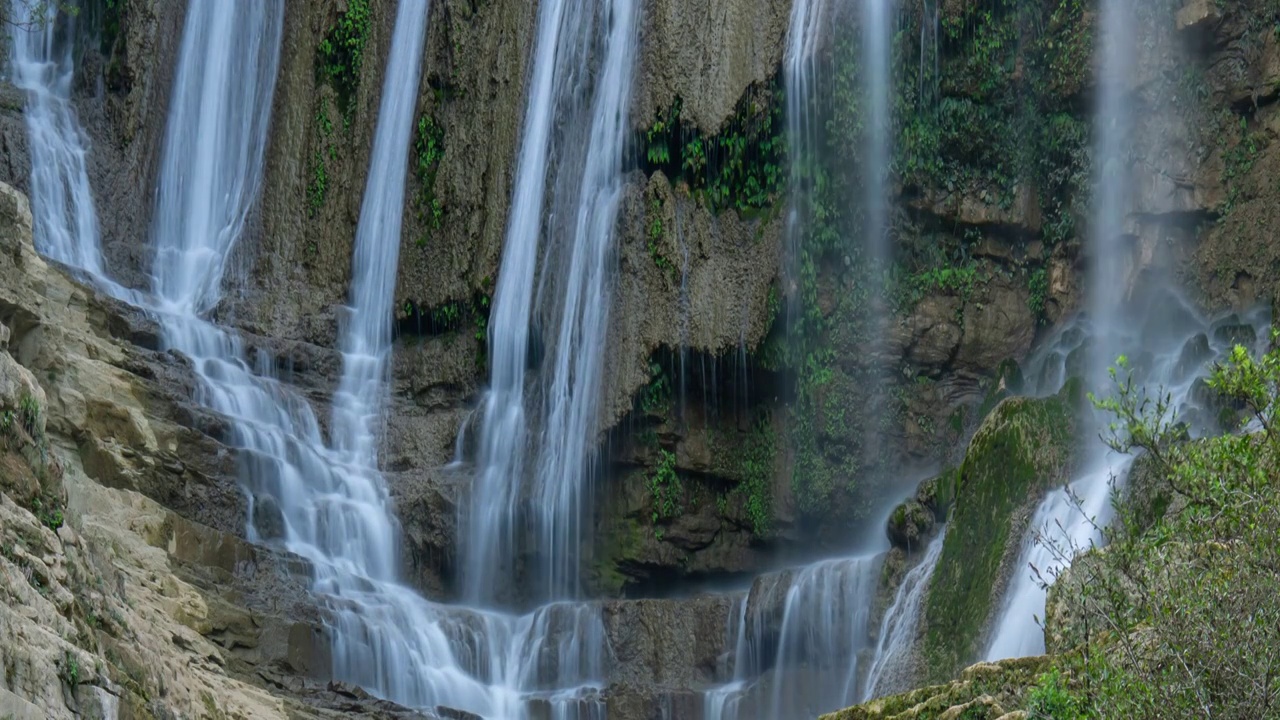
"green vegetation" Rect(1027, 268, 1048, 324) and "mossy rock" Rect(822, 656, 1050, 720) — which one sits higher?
"green vegetation" Rect(1027, 268, 1048, 324)

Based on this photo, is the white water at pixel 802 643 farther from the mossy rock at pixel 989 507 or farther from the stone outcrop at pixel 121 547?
the stone outcrop at pixel 121 547

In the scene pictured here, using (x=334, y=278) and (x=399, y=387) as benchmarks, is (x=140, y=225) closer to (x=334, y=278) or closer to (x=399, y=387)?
(x=334, y=278)

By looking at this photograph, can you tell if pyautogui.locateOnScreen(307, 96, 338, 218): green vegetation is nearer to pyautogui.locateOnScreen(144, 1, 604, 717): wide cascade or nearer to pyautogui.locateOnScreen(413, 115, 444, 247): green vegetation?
pyautogui.locateOnScreen(144, 1, 604, 717): wide cascade

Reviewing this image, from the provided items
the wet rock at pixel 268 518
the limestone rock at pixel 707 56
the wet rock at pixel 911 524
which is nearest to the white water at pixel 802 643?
the wet rock at pixel 911 524

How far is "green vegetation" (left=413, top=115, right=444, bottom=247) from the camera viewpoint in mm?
29469

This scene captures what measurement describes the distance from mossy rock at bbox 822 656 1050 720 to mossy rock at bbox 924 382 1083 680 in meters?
5.16

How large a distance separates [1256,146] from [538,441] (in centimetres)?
1131

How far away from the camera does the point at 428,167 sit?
98.2 feet

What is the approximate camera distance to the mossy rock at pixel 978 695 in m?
12.1

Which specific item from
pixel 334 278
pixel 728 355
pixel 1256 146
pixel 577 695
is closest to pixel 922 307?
pixel 728 355

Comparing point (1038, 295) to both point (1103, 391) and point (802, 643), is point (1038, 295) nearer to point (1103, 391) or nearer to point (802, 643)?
point (1103, 391)

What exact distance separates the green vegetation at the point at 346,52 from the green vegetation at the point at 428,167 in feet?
6.83

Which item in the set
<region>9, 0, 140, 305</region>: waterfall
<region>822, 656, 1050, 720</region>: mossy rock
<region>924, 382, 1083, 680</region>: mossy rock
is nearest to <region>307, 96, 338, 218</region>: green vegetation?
<region>9, 0, 140, 305</region>: waterfall

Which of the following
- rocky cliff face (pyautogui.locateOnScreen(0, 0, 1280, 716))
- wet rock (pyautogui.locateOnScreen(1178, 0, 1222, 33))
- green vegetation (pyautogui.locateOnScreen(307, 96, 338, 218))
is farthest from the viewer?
green vegetation (pyautogui.locateOnScreen(307, 96, 338, 218))
